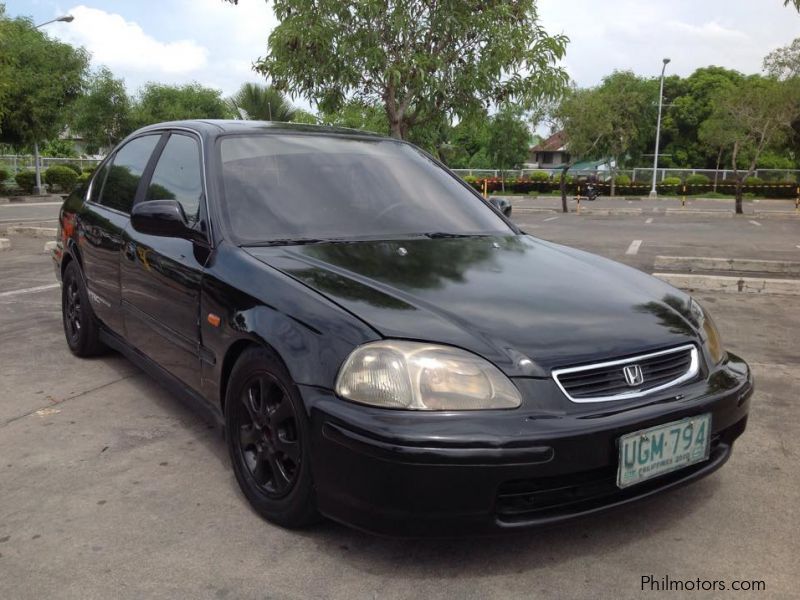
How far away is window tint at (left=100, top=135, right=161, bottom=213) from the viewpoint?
157 inches

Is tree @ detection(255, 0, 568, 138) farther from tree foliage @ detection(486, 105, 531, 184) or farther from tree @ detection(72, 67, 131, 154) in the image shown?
tree foliage @ detection(486, 105, 531, 184)

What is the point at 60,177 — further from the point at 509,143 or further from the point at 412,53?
the point at 509,143

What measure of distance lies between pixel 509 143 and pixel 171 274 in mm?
51752

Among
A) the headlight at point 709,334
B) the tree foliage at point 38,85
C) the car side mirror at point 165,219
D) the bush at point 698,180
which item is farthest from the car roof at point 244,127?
the bush at point 698,180

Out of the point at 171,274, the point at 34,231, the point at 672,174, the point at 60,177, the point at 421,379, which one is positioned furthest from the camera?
the point at 672,174

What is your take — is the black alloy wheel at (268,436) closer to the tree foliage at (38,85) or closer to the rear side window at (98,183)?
the rear side window at (98,183)

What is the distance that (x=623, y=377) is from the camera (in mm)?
2279

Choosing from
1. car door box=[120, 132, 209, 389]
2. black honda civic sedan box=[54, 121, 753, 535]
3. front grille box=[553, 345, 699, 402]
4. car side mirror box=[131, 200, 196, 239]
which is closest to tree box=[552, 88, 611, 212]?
car door box=[120, 132, 209, 389]

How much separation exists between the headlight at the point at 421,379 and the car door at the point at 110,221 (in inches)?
84.2

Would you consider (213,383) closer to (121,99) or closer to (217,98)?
(121,99)

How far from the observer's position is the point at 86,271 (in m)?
4.39

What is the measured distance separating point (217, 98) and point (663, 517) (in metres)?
59.1

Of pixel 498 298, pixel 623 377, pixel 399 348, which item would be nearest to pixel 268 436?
pixel 399 348

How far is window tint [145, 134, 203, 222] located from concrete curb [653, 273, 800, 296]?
5.41 m
